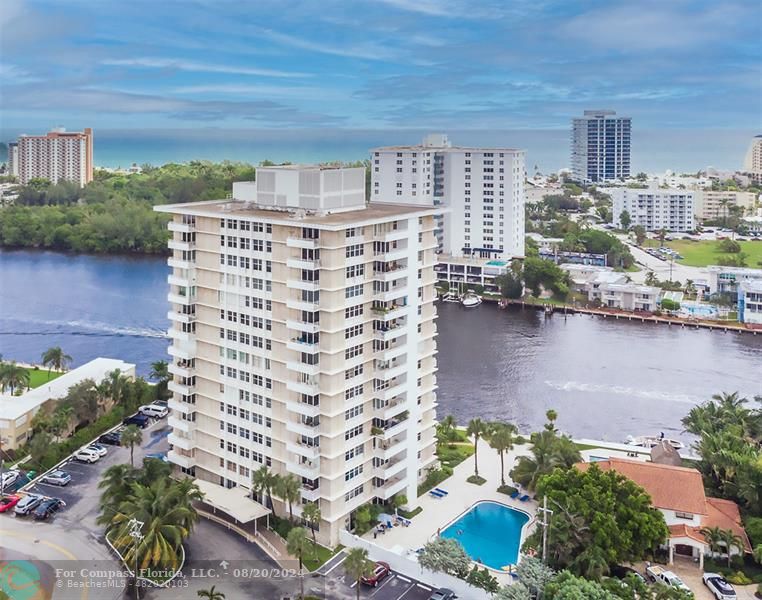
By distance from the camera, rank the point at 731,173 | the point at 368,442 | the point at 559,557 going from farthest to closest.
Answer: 1. the point at 731,173
2. the point at 368,442
3. the point at 559,557

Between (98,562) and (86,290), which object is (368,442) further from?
(86,290)

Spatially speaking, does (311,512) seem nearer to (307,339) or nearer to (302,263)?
(307,339)

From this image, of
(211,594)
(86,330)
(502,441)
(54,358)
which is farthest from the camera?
(86,330)

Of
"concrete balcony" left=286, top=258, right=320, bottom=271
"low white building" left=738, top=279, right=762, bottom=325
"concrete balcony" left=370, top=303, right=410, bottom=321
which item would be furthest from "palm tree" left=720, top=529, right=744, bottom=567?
"low white building" left=738, top=279, right=762, bottom=325

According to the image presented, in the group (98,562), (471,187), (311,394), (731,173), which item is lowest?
(98,562)

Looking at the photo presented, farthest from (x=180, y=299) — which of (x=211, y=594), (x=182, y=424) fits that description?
(x=211, y=594)

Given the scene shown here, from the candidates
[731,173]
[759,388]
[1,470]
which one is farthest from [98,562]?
[731,173]

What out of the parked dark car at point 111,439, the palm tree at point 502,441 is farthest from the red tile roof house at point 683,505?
the parked dark car at point 111,439
